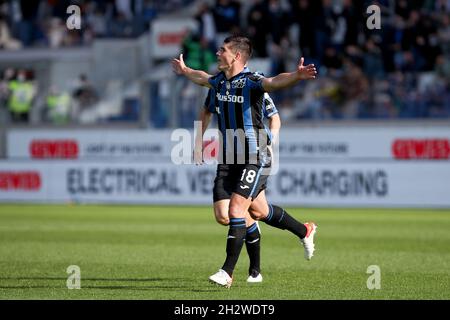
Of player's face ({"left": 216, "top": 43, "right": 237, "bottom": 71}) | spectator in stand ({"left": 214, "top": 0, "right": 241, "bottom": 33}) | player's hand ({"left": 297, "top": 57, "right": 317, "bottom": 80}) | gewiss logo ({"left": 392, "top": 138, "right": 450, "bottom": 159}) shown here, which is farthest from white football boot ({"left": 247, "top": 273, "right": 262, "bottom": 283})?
spectator in stand ({"left": 214, "top": 0, "right": 241, "bottom": 33})

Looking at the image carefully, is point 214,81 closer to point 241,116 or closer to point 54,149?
point 241,116

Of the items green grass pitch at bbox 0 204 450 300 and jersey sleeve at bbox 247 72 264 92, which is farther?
jersey sleeve at bbox 247 72 264 92

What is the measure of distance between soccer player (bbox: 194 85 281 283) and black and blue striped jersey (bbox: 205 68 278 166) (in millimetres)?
76

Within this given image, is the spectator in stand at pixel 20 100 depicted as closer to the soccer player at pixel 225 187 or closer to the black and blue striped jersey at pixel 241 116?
the soccer player at pixel 225 187

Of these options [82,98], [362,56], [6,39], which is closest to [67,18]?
[6,39]

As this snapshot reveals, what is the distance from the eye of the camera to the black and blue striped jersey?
1048cm

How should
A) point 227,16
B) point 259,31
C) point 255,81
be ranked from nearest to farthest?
1. point 255,81
2. point 259,31
3. point 227,16

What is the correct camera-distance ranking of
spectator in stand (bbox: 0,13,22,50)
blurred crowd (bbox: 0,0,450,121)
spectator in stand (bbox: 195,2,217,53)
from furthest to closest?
spectator in stand (bbox: 0,13,22,50) < spectator in stand (bbox: 195,2,217,53) < blurred crowd (bbox: 0,0,450,121)

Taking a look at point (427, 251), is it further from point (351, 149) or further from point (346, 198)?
point (351, 149)

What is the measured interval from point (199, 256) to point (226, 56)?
14.0ft

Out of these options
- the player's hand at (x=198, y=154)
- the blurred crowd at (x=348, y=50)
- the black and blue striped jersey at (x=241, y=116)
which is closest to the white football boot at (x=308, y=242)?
the black and blue striped jersey at (x=241, y=116)

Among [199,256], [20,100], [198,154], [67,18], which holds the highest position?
[67,18]

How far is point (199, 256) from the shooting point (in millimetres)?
14062

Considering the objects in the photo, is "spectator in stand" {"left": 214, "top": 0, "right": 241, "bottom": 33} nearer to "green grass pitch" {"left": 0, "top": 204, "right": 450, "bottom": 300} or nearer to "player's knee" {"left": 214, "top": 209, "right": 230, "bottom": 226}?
"green grass pitch" {"left": 0, "top": 204, "right": 450, "bottom": 300}
